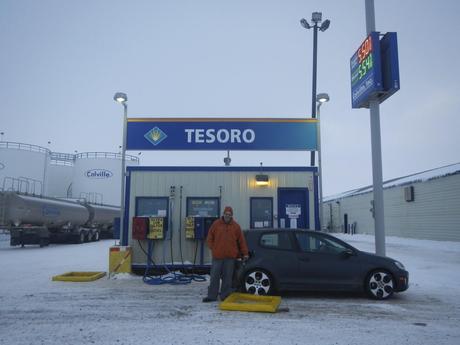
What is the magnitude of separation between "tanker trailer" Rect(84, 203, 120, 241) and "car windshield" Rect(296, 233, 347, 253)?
22.7 metres

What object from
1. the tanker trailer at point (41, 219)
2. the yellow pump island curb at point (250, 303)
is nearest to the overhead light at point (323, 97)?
the yellow pump island curb at point (250, 303)

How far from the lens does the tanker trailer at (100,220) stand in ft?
93.8

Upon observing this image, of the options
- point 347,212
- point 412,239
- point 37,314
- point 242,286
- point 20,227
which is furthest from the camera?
point 347,212

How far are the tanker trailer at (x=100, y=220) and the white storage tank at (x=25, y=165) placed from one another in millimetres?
7234

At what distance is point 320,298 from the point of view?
8234 millimetres

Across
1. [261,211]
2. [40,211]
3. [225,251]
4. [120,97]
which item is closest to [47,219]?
[40,211]

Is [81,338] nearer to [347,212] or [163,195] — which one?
[163,195]

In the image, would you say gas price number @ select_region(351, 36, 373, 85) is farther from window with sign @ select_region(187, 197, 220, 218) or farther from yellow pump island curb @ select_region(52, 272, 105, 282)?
yellow pump island curb @ select_region(52, 272, 105, 282)

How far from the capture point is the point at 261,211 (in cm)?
1176

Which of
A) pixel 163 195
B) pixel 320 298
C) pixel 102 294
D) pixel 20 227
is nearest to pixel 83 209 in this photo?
Result: pixel 20 227

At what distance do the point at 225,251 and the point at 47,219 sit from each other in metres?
17.6

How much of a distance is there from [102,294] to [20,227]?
1479cm

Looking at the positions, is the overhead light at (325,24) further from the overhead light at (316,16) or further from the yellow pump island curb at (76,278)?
the yellow pump island curb at (76,278)

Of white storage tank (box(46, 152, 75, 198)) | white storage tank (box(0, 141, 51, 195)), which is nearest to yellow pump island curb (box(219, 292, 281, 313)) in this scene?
white storage tank (box(0, 141, 51, 195))
